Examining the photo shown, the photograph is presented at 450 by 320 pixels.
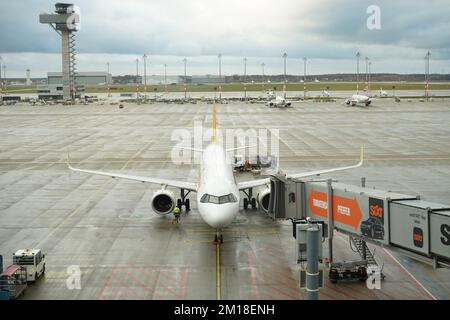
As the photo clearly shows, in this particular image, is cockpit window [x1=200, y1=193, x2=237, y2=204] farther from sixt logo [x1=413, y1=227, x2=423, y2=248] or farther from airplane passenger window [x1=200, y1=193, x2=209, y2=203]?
sixt logo [x1=413, y1=227, x2=423, y2=248]

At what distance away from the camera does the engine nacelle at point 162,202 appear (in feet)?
122

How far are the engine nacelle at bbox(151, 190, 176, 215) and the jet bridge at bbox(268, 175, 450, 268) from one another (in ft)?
32.1

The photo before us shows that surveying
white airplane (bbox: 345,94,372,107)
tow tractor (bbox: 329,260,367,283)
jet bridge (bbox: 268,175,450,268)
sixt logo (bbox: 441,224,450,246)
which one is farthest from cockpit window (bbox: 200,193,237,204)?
white airplane (bbox: 345,94,372,107)

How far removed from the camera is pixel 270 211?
30.2 m

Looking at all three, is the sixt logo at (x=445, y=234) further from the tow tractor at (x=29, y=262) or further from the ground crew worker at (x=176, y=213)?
the ground crew worker at (x=176, y=213)

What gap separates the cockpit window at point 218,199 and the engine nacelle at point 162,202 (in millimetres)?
7249

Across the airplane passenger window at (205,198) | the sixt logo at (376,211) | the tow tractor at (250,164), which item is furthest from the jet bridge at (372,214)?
the tow tractor at (250,164)

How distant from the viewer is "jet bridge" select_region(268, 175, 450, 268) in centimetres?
2058

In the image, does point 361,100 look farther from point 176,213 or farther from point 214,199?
point 214,199

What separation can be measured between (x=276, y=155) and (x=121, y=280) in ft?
143

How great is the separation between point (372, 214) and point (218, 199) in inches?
370

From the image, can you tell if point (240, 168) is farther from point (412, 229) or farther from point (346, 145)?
point (412, 229)

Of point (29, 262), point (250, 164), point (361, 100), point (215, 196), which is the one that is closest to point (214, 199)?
point (215, 196)

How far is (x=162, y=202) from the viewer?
37500 mm
